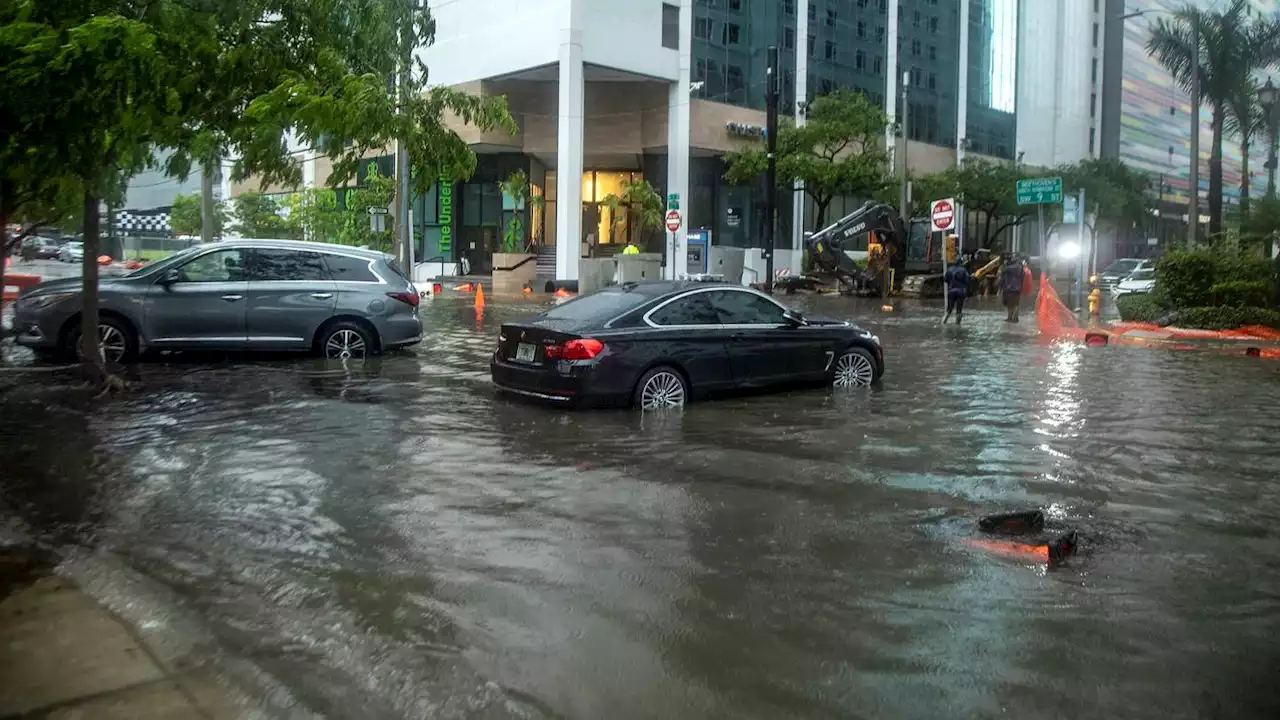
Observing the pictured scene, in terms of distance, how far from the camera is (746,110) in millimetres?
54469

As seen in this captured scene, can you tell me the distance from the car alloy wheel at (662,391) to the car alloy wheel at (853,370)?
2.54m

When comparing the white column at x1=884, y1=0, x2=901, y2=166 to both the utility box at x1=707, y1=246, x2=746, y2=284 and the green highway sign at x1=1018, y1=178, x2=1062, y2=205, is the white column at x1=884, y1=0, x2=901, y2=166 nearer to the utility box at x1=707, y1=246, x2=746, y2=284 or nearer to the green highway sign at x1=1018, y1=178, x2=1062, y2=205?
the utility box at x1=707, y1=246, x2=746, y2=284

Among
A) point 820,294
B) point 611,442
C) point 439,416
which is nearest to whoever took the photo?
point 611,442

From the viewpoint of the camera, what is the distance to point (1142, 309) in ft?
84.4

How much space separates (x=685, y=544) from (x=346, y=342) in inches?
398

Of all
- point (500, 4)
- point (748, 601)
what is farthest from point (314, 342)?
point (500, 4)

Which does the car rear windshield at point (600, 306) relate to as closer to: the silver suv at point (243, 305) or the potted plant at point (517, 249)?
the silver suv at point (243, 305)

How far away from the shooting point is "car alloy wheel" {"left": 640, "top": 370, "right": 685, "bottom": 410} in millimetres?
11773

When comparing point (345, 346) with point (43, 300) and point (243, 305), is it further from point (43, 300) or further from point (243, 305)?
point (43, 300)

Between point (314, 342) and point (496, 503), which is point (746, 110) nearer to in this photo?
point (314, 342)

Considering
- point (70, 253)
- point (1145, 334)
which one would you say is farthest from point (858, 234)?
point (70, 253)

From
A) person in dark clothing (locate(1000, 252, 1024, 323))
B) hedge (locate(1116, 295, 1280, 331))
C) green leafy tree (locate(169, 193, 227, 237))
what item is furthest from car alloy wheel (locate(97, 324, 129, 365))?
green leafy tree (locate(169, 193, 227, 237))

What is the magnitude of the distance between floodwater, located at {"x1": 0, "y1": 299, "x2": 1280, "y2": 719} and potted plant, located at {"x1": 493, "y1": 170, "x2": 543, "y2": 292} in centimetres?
3416

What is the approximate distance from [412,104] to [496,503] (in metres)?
5.41
